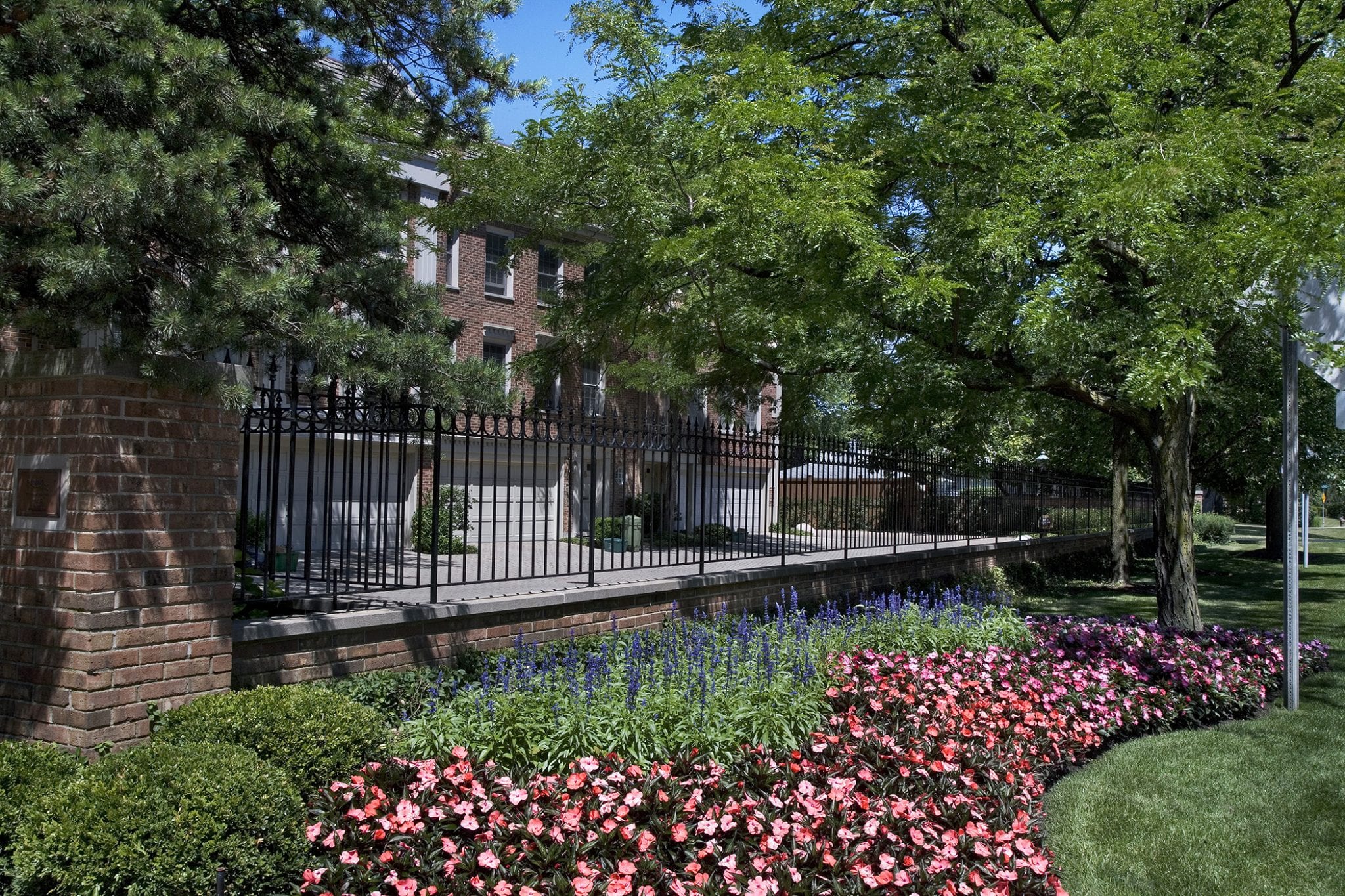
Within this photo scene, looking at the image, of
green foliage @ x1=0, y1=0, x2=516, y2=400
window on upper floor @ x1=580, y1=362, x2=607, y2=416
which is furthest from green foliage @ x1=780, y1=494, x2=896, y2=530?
window on upper floor @ x1=580, y1=362, x2=607, y2=416

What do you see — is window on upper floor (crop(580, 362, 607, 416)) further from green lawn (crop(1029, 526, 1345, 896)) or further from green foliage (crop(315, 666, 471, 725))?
green foliage (crop(315, 666, 471, 725))

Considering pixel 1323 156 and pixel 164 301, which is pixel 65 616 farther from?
pixel 1323 156

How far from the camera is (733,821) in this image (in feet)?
15.6

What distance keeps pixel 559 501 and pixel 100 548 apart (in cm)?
414

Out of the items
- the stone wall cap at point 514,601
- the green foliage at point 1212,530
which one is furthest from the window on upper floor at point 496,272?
the green foliage at point 1212,530

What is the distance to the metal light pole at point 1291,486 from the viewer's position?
8.78 meters

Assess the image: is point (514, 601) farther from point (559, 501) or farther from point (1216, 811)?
point (1216, 811)

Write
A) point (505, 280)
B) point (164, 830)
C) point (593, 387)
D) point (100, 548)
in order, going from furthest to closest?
point (593, 387)
point (505, 280)
point (100, 548)
point (164, 830)

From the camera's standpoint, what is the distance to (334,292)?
22.5ft

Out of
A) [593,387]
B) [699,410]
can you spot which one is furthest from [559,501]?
[593,387]

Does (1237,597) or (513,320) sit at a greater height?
(513,320)


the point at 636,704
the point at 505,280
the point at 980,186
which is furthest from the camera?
the point at 505,280

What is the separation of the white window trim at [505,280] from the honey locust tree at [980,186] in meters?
11.2

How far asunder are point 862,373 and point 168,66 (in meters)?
8.21
